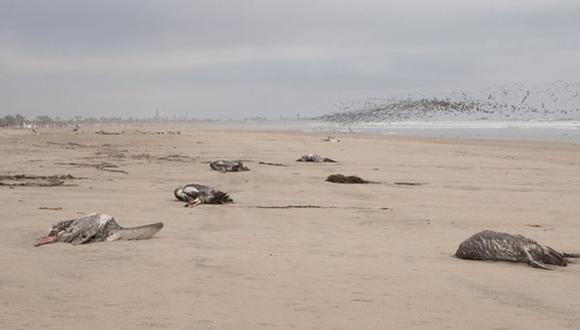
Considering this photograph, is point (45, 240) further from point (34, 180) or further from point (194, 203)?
point (34, 180)

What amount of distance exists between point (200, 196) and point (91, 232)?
3273 mm

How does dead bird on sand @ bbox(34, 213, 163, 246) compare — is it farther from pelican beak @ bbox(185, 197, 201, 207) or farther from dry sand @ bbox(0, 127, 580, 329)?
pelican beak @ bbox(185, 197, 201, 207)

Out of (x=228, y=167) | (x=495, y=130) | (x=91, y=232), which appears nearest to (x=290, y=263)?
(x=91, y=232)

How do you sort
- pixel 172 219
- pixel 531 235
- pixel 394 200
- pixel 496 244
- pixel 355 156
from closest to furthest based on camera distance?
pixel 496 244
pixel 531 235
pixel 172 219
pixel 394 200
pixel 355 156

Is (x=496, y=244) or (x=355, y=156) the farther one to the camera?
(x=355, y=156)

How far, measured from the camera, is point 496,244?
6219 mm

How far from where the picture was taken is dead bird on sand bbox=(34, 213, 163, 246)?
6668 mm

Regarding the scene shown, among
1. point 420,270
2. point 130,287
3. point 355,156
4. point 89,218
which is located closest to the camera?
point 130,287

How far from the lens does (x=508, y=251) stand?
20.2 ft

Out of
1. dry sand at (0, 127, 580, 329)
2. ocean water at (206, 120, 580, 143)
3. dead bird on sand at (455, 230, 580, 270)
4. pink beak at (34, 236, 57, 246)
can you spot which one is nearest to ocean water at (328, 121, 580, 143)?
ocean water at (206, 120, 580, 143)

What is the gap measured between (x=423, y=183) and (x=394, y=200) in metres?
3.15

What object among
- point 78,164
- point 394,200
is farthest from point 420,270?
point 78,164

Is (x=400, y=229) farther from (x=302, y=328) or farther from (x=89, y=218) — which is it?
(x=302, y=328)

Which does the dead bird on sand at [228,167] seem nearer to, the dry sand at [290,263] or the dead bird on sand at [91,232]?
the dry sand at [290,263]
